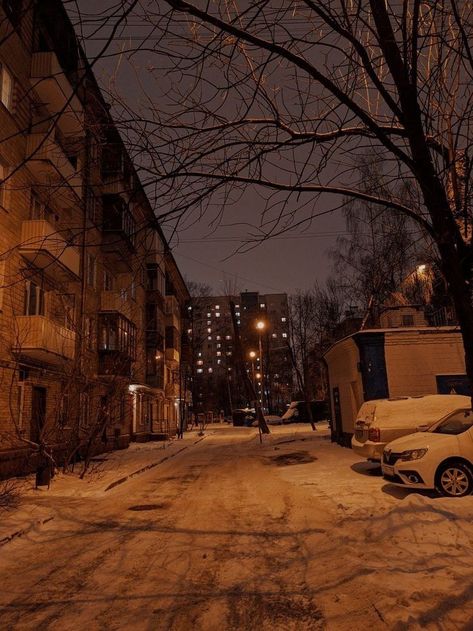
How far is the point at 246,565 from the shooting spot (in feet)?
19.5

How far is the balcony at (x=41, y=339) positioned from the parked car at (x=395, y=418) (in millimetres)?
10120

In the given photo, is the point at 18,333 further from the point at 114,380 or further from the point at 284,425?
the point at 284,425

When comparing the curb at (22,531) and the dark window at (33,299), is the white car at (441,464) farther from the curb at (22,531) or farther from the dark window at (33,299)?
the dark window at (33,299)

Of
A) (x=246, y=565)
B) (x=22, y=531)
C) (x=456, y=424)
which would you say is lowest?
(x=246, y=565)

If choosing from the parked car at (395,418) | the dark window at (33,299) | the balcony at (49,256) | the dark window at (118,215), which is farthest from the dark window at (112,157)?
the dark window at (33,299)

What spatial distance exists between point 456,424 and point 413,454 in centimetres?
144

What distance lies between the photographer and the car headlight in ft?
32.4

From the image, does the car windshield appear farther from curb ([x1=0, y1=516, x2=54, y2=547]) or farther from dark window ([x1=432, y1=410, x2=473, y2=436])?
curb ([x1=0, y1=516, x2=54, y2=547])

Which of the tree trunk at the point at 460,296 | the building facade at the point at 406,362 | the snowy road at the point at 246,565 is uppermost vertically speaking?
the building facade at the point at 406,362

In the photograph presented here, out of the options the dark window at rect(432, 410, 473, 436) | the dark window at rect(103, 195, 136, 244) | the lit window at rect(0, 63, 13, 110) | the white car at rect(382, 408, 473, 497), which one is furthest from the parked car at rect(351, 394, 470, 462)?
the lit window at rect(0, 63, 13, 110)

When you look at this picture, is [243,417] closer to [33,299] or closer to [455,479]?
[33,299]

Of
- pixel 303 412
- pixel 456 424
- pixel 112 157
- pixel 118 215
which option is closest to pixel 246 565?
pixel 118 215

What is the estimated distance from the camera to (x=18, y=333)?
1622cm

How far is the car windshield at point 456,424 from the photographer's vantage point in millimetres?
10500
